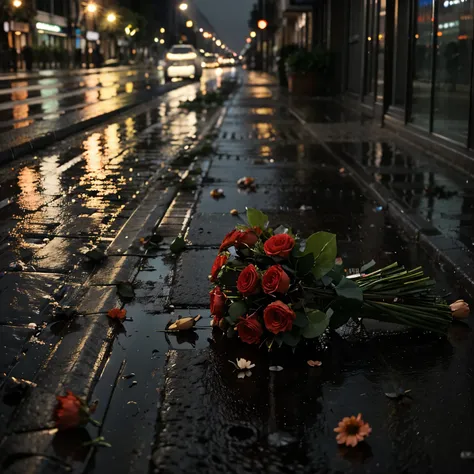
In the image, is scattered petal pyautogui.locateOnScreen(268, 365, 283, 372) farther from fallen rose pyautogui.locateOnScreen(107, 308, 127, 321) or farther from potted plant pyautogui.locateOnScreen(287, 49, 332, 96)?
potted plant pyautogui.locateOnScreen(287, 49, 332, 96)

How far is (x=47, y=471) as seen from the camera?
2.64 metres

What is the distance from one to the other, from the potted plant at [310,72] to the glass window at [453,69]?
535 inches

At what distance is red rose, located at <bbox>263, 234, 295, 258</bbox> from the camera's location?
3723mm

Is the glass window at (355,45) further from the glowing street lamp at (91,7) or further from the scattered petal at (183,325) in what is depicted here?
the glowing street lamp at (91,7)

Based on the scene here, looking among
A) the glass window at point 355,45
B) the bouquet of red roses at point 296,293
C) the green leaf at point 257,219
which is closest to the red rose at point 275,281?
the bouquet of red roses at point 296,293

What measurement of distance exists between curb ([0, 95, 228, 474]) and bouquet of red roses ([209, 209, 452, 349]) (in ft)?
2.06

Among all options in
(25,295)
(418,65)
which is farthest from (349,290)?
(418,65)

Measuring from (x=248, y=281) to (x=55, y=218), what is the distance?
385cm

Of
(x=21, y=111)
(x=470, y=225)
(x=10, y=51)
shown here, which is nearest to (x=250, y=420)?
(x=470, y=225)

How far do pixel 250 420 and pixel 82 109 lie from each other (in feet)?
60.8

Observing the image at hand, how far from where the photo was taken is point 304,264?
149 inches

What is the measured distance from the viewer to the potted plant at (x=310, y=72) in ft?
83.5

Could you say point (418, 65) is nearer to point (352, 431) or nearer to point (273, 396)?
point (273, 396)

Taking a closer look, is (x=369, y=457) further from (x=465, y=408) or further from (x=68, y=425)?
(x=68, y=425)
